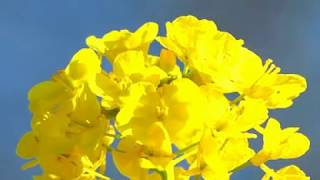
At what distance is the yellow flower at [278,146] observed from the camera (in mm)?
1413

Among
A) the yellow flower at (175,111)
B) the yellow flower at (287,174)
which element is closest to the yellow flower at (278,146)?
the yellow flower at (287,174)

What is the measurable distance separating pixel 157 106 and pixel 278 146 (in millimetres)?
321

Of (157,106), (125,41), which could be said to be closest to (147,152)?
(157,106)

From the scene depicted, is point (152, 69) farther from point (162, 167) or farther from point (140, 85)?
point (162, 167)

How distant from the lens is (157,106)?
1246mm

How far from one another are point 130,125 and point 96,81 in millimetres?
120

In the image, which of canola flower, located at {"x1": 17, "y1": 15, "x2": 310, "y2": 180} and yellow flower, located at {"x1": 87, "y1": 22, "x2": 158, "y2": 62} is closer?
canola flower, located at {"x1": 17, "y1": 15, "x2": 310, "y2": 180}

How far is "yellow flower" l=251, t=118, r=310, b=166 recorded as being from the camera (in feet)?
4.64

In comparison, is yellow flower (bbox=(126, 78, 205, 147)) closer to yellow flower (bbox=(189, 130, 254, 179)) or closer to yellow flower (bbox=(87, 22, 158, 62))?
yellow flower (bbox=(189, 130, 254, 179))

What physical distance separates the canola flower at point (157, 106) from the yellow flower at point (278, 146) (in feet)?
0.15

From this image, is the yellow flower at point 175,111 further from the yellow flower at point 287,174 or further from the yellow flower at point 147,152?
the yellow flower at point 287,174

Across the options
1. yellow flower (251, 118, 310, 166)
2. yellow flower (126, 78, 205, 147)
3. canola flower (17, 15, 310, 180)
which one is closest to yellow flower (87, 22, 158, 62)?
canola flower (17, 15, 310, 180)

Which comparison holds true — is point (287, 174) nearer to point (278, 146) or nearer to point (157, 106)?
point (278, 146)

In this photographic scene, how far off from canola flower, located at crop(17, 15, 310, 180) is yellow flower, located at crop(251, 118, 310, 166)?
0.05 meters
